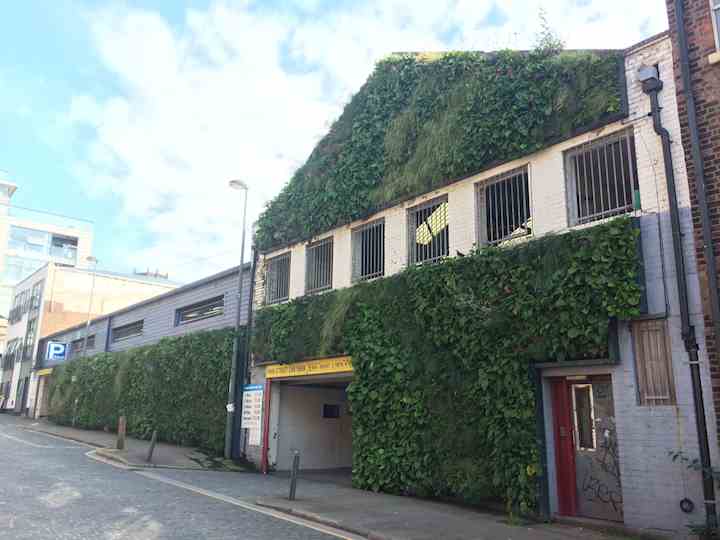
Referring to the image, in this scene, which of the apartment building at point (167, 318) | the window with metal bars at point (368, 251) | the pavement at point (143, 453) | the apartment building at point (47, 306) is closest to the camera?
the window with metal bars at point (368, 251)

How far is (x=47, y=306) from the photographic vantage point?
4516cm

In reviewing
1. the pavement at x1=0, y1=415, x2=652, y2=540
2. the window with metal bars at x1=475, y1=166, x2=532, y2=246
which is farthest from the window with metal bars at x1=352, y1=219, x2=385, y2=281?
the pavement at x1=0, y1=415, x2=652, y2=540

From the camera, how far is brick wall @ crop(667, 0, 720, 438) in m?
8.78

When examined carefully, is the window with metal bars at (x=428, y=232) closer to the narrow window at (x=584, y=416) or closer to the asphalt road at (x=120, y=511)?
the narrow window at (x=584, y=416)

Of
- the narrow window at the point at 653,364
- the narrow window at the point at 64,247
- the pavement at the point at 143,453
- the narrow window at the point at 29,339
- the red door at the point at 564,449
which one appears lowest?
the pavement at the point at 143,453

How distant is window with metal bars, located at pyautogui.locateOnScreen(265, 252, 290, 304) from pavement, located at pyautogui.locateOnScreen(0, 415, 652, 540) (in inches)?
211

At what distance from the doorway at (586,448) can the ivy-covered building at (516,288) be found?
0.10 feet

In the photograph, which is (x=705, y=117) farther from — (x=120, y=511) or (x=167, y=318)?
(x=167, y=318)

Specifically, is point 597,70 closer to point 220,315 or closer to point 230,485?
point 230,485

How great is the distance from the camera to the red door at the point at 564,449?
407 inches

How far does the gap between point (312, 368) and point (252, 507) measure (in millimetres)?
5134

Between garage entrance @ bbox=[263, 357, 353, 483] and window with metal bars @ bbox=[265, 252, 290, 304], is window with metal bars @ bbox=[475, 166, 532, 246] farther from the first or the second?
window with metal bars @ bbox=[265, 252, 290, 304]

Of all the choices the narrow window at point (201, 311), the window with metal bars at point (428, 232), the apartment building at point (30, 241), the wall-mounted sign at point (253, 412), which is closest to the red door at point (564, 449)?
the window with metal bars at point (428, 232)

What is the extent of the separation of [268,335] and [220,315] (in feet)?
13.9
